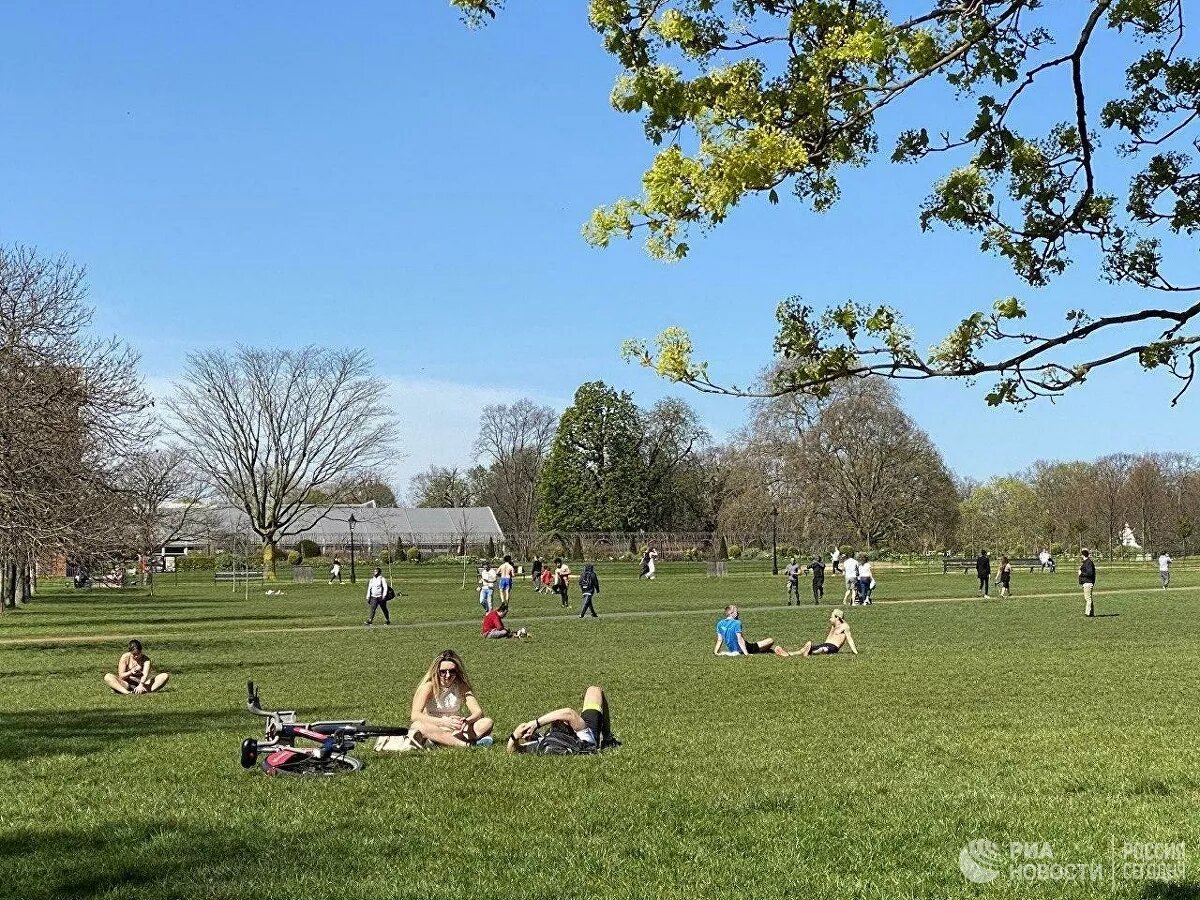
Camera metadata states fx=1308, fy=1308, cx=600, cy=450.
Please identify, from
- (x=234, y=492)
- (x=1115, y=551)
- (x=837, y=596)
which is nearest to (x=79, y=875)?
(x=837, y=596)

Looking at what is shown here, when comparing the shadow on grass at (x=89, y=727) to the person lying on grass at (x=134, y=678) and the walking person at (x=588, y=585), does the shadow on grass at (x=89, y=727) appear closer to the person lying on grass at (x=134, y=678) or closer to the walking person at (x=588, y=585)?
the person lying on grass at (x=134, y=678)

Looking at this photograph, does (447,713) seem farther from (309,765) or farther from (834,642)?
(834,642)

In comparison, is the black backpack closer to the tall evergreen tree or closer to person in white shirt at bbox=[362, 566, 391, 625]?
person in white shirt at bbox=[362, 566, 391, 625]

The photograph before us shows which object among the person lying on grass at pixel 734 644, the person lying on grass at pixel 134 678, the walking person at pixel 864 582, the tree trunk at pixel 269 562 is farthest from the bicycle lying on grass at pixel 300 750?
the tree trunk at pixel 269 562

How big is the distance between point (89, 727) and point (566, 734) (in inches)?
232

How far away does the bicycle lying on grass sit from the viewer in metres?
10.6

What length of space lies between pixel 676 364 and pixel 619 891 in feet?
9.59

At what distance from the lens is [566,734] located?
464 inches

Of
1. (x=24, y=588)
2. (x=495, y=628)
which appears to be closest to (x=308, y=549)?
(x=24, y=588)

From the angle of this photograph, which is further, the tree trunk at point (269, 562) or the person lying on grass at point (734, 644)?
the tree trunk at point (269, 562)

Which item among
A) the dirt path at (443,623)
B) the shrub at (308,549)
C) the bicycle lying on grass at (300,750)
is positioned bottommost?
the dirt path at (443,623)

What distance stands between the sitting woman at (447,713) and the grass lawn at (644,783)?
0.45 m

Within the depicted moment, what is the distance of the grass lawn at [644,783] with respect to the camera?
7375 millimetres

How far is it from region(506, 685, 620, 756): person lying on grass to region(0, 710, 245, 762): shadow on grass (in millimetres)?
3786
